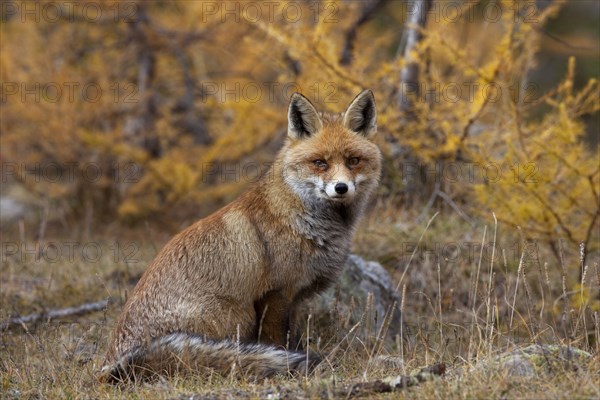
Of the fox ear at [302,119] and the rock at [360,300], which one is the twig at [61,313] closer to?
the rock at [360,300]

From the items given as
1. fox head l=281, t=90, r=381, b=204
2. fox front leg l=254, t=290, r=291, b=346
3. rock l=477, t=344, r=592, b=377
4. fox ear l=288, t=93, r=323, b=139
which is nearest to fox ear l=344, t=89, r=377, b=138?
fox head l=281, t=90, r=381, b=204

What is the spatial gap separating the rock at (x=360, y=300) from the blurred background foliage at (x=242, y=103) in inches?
52.3

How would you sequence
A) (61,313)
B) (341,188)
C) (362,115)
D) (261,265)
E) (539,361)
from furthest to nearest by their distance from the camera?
(61,313) < (362,115) < (261,265) < (341,188) < (539,361)

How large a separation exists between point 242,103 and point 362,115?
12.3 feet

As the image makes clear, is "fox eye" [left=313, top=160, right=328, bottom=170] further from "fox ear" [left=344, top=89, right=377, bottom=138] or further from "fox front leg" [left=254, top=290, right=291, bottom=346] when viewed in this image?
"fox front leg" [left=254, top=290, right=291, bottom=346]

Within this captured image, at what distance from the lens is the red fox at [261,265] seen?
479cm

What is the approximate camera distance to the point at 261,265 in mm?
5172

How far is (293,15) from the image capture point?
9.84m

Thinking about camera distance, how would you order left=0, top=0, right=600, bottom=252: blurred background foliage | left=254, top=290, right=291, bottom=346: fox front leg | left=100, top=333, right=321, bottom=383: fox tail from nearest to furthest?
left=100, top=333, right=321, bottom=383: fox tail < left=254, top=290, right=291, bottom=346: fox front leg < left=0, top=0, right=600, bottom=252: blurred background foliage

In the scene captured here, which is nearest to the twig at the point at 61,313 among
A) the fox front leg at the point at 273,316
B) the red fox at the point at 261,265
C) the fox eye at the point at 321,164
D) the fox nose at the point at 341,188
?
the red fox at the point at 261,265

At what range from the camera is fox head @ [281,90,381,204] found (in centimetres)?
520

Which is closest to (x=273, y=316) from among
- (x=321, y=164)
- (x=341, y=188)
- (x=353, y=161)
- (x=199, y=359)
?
(x=199, y=359)

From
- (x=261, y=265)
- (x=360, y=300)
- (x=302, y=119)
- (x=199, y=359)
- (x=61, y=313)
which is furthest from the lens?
(x=61, y=313)

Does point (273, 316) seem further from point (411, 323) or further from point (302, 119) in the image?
point (411, 323)
